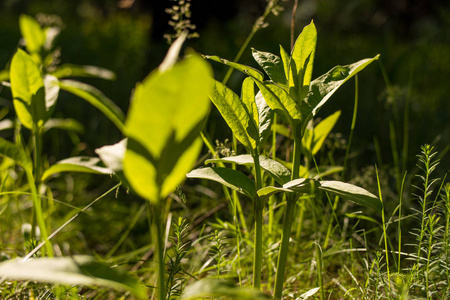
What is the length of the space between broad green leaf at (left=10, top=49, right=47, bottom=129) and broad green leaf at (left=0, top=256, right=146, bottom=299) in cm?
55

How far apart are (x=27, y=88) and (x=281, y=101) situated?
559mm

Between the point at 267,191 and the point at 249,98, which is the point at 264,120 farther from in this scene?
the point at 267,191

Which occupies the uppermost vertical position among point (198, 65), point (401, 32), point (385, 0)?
point (198, 65)

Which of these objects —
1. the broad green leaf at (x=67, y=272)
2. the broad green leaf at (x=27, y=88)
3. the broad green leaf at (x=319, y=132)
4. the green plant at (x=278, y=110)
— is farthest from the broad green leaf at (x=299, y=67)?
the broad green leaf at (x=27, y=88)

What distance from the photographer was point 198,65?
1.47 feet

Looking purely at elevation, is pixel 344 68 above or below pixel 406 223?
above

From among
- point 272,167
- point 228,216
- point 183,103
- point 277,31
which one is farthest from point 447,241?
point 277,31

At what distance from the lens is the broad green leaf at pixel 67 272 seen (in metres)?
0.44

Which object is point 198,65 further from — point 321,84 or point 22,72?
point 22,72

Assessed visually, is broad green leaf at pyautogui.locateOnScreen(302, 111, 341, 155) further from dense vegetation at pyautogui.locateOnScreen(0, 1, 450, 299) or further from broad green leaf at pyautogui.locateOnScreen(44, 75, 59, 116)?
broad green leaf at pyautogui.locateOnScreen(44, 75, 59, 116)

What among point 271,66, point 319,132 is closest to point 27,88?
point 271,66

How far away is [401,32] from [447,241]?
21.6ft

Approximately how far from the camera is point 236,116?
2.54 feet

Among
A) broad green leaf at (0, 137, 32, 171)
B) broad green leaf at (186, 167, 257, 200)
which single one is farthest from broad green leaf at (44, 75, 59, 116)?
broad green leaf at (186, 167, 257, 200)
